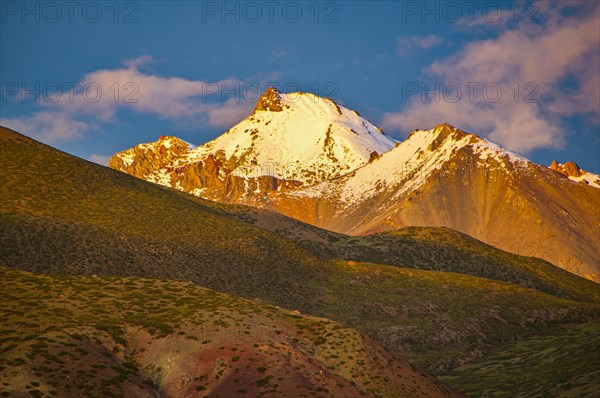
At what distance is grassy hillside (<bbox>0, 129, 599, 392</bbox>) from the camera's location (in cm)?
11112

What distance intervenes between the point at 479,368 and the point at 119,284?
57.7 meters

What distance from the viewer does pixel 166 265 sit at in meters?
118

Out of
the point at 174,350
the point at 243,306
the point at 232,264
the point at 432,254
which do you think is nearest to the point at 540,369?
the point at 243,306

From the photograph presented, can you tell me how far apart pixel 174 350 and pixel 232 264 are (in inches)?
2565

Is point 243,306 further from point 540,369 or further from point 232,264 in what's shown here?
point 232,264

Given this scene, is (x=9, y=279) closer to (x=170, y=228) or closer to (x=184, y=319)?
(x=184, y=319)

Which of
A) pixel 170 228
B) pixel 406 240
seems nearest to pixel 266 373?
pixel 170 228

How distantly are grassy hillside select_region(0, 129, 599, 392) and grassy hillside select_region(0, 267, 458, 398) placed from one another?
3015 cm

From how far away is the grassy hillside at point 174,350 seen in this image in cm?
5766

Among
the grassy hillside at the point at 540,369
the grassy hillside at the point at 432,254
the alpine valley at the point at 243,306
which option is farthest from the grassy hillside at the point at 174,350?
the grassy hillside at the point at 432,254

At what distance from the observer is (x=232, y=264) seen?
130125mm

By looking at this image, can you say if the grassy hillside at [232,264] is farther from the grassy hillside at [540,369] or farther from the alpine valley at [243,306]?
the grassy hillside at [540,369]

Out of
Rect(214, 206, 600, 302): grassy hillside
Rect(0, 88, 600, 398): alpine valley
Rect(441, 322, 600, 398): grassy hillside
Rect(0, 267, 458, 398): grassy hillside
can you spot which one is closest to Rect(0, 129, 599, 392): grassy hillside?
Rect(0, 88, 600, 398): alpine valley

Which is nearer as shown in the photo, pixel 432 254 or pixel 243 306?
pixel 243 306
